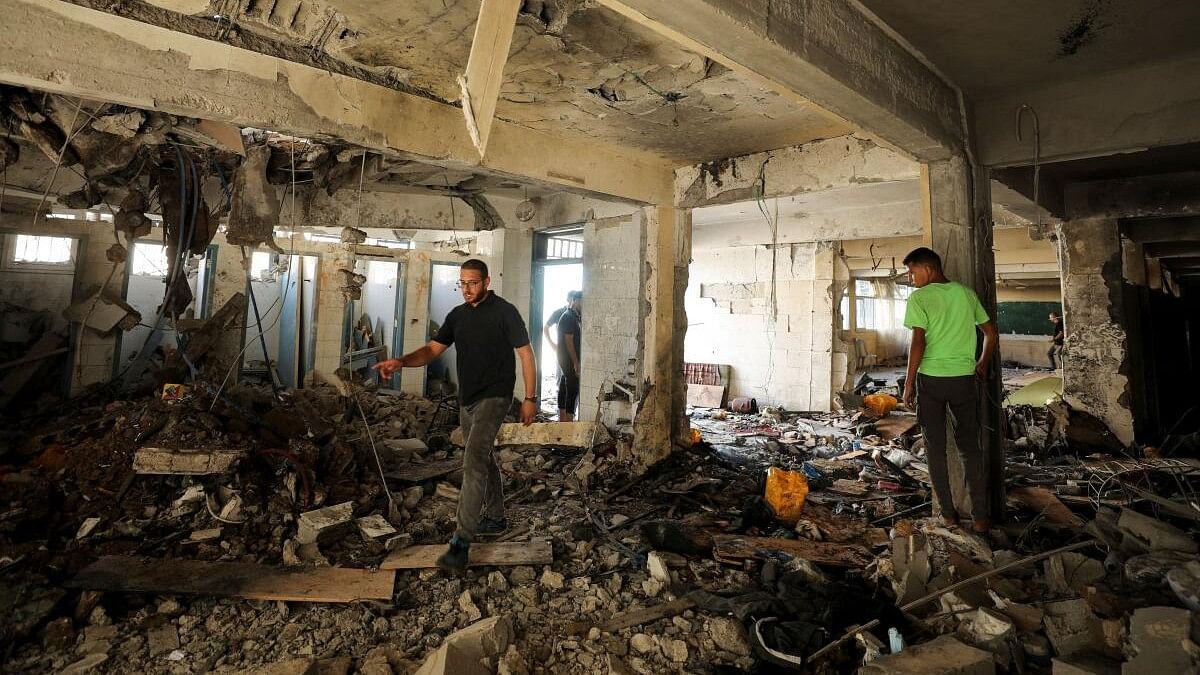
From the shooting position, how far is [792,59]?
226 cm

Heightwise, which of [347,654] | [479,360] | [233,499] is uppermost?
[479,360]

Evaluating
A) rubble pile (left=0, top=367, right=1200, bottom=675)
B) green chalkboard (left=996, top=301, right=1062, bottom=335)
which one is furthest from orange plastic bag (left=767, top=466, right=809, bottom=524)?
green chalkboard (left=996, top=301, right=1062, bottom=335)

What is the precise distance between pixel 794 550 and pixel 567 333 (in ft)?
13.1

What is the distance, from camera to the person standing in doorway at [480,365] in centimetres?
340

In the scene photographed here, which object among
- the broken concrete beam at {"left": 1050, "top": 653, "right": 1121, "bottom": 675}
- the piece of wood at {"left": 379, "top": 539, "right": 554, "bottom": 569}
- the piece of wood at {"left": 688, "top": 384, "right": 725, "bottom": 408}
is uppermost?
the piece of wood at {"left": 688, "top": 384, "right": 725, "bottom": 408}

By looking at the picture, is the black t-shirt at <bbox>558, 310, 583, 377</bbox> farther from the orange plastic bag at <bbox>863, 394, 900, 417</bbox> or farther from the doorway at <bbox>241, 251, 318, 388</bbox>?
the doorway at <bbox>241, 251, 318, 388</bbox>

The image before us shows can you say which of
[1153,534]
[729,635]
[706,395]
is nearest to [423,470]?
[729,635]

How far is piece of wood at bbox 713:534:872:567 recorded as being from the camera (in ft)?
10.6

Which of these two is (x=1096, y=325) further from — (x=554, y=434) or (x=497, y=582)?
(x=497, y=582)

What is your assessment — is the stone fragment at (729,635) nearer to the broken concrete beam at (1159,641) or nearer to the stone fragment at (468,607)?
the stone fragment at (468,607)

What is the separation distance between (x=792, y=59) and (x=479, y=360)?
2.48m

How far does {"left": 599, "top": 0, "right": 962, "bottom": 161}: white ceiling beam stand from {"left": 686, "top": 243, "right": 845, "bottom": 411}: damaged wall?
14.6 ft

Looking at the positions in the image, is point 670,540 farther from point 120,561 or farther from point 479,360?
point 120,561

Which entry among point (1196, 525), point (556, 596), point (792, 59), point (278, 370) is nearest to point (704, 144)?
point (792, 59)
